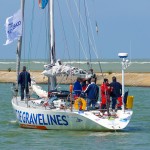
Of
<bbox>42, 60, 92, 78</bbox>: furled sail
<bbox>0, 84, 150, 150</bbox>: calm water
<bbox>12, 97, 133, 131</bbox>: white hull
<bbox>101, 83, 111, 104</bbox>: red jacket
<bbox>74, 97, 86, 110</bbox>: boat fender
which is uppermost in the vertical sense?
<bbox>42, 60, 92, 78</bbox>: furled sail

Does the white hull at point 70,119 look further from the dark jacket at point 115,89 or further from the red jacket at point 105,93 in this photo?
the dark jacket at point 115,89

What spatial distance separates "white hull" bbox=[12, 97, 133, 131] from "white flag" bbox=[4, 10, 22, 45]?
4.64m

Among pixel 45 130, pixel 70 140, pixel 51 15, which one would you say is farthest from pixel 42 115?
pixel 51 15

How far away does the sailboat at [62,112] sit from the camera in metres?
32.3

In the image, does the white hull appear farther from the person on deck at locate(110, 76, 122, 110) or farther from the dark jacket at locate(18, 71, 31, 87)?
the dark jacket at locate(18, 71, 31, 87)

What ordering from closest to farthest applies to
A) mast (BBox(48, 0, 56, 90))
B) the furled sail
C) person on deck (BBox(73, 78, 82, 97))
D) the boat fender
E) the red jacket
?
the boat fender < the red jacket < person on deck (BBox(73, 78, 82, 97)) < the furled sail < mast (BBox(48, 0, 56, 90))

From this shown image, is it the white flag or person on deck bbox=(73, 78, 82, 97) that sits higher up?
the white flag

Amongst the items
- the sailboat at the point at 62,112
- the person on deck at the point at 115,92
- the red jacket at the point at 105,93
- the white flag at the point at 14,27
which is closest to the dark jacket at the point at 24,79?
the sailboat at the point at 62,112

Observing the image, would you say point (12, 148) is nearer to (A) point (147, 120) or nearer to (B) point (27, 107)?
(B) point (27, 107)

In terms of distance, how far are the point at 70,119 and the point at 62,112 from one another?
382 mm

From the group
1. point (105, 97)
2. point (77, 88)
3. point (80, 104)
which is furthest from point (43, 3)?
point (80, 104)

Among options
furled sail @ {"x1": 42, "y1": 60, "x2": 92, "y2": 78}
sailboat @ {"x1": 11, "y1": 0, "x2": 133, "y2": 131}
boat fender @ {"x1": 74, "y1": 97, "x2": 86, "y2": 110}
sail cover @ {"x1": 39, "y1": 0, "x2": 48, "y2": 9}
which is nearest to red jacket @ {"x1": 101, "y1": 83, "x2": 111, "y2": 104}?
sailboat @ {"x1": 11, "y1": 0, "x2": 133, "y2": 131}

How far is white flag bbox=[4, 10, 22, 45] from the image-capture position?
3819 centimetres

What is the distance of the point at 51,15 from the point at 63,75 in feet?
10.3
